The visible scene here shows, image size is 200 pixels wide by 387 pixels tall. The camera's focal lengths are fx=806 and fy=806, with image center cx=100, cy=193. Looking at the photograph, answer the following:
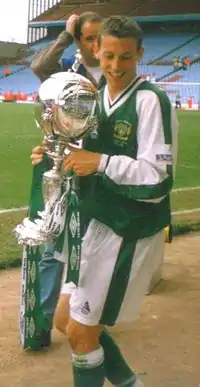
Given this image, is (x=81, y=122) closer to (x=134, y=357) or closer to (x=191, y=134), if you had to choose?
(x=134, y=357)

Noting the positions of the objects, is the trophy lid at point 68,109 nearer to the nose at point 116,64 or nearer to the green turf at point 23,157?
the nose at point 116,64

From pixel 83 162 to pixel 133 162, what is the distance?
168 mm

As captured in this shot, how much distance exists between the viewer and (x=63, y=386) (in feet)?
12.1

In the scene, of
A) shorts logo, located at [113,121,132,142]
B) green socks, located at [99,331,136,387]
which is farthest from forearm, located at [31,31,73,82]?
green socks, located at [99,331,136,387]

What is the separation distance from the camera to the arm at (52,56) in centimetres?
362

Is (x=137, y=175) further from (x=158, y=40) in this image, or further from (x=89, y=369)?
(x=158, y=40)

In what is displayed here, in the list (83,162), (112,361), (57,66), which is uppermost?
(57,66)

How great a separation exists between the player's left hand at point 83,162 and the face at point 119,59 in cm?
27

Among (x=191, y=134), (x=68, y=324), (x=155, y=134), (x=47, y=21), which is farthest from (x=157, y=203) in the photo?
(x=47, y=21)

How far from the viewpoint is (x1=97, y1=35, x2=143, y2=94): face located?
9.08 ft

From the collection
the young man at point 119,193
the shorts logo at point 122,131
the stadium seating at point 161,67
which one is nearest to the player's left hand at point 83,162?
the young man at point 119,193

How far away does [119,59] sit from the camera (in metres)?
2.77

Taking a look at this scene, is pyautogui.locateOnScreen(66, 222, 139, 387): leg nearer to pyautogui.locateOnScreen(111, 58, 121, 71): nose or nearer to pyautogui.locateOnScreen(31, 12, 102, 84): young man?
pyautogui.locateOnScreen(111, 58, 121, 71): nose

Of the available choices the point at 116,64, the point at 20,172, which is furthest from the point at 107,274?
the point at 20,172
